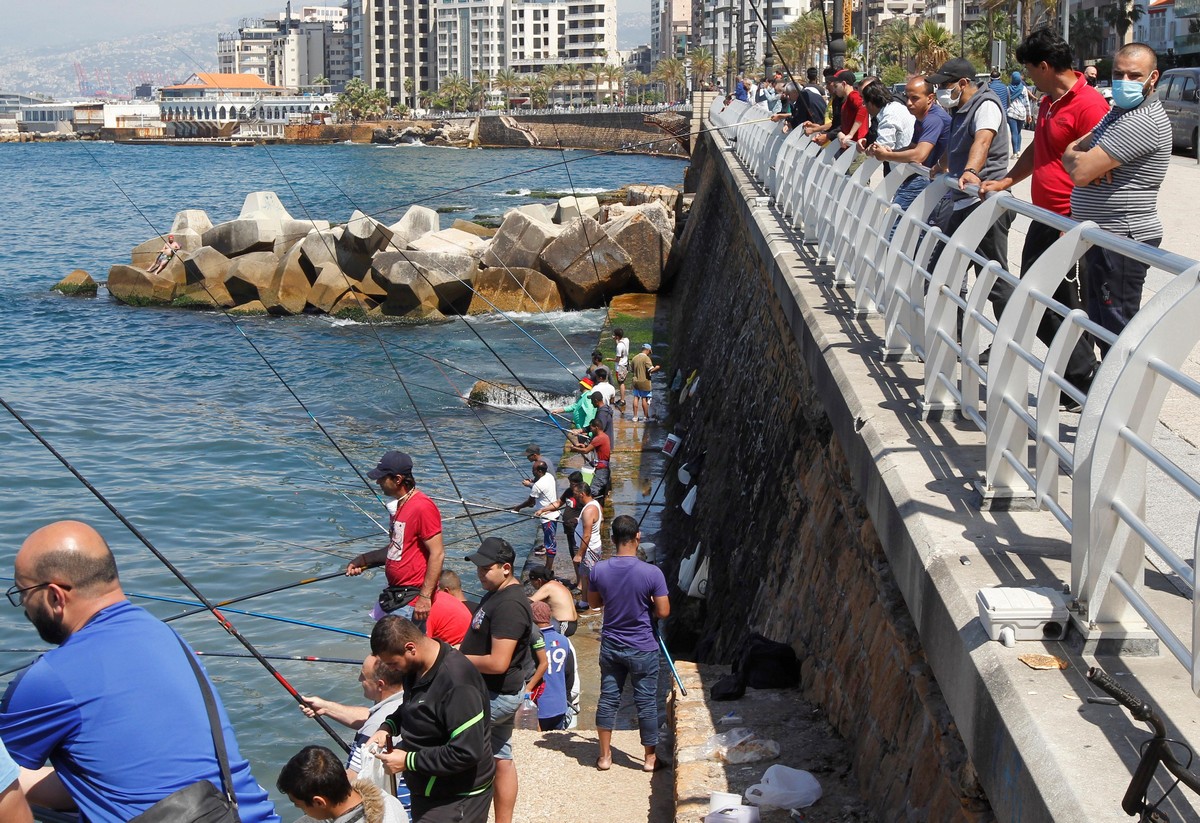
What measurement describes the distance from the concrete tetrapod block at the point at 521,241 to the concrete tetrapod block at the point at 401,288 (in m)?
1.78

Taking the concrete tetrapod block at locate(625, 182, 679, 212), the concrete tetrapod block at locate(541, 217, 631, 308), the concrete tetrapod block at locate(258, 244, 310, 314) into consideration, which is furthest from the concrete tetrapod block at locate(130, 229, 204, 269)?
the concrete tetrapod block at locate(625, 182, 679, 212)

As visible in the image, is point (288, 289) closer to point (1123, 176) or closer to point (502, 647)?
point (502, 647)

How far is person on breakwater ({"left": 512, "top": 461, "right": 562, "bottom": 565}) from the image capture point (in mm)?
11187

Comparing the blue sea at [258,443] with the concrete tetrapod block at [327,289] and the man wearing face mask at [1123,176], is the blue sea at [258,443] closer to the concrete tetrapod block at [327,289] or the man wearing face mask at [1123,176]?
the concrete tetrapod block at [327,289]

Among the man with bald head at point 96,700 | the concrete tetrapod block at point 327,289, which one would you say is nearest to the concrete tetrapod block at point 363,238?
the concrete tetrapod block at point 327,289

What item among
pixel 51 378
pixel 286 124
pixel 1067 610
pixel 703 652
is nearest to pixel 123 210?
pixel 51 378

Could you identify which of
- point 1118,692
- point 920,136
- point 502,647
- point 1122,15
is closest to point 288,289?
point 920,136

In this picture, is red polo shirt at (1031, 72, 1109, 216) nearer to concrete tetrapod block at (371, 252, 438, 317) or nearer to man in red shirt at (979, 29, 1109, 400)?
man in red shirt at (979, 29, 1109, 400)

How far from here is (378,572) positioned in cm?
1262

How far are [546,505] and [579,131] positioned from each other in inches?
4015

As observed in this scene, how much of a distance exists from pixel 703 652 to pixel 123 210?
56.9 metres

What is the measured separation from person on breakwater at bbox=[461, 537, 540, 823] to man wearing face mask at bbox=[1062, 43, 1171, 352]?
2.65m

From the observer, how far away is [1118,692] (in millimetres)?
2689

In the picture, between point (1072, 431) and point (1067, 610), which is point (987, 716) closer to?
point (1067, 610)
